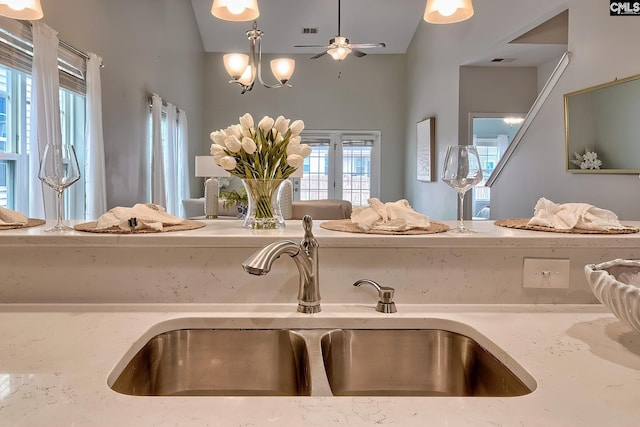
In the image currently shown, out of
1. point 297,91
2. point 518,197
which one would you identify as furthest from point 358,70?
point 518,197

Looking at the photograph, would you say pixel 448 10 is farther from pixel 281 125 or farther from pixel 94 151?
pixel 94 151

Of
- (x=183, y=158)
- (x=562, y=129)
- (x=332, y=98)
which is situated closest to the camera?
(x=562, y=129)

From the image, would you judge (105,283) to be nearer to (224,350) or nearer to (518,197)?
(224,350)

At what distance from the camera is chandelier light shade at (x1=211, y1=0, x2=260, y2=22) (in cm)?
233

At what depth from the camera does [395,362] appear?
1.00 meters

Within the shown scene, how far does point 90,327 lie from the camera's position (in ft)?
3.07

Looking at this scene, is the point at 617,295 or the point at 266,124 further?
the point at 266,124

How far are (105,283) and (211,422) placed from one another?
0.62 meters

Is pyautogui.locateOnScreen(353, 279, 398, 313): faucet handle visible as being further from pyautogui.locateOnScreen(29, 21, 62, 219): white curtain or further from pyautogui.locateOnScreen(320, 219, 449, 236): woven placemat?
pyautogui.locateOnScreen(29, 21, 62, 219): white curtain

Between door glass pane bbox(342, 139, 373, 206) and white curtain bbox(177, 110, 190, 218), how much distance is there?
2596 millimetres

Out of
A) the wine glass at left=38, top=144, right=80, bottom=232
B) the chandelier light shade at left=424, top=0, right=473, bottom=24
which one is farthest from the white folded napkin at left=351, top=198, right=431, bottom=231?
the chandelier light shade at left=424, top=0, right=473, bottom=24

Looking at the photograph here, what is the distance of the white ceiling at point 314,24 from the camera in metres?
6.70

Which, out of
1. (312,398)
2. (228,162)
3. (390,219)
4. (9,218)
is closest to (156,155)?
(9,218)

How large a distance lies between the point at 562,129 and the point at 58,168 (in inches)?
144
